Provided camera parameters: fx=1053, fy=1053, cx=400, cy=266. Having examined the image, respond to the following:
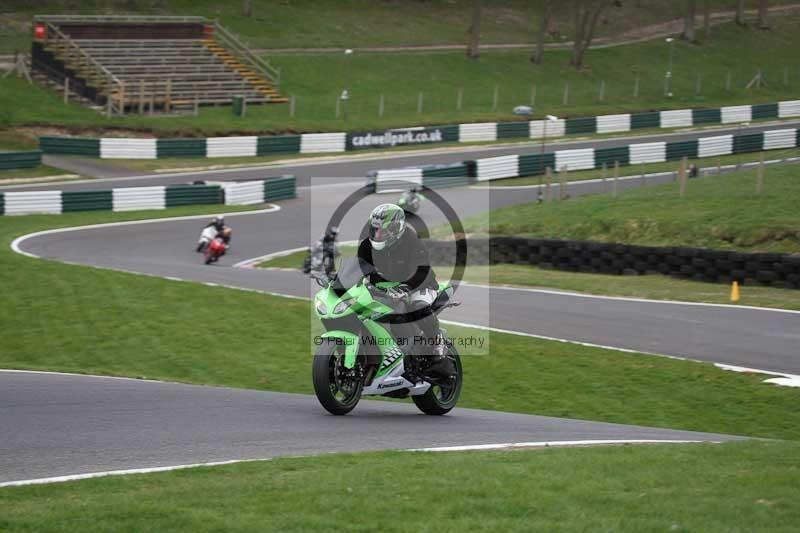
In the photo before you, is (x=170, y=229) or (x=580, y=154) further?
(x=580, y=154)

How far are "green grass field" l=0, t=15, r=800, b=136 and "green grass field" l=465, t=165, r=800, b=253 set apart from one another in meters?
22.0

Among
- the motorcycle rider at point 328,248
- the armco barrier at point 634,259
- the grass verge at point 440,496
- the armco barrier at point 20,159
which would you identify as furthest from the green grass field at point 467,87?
the grass verge at point 440,496

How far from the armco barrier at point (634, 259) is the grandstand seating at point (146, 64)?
25.8 metres

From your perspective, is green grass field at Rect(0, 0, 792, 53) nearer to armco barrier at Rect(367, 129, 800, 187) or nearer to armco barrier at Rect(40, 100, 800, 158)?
armco barrier at Rect(40, 100, 800, 158)

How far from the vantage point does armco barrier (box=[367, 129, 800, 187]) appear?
38062 mm

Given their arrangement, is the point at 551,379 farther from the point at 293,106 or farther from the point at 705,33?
the point at 705,33

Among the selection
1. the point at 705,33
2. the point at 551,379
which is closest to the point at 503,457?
the point at 551,379

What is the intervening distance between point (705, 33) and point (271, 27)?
32.2 m

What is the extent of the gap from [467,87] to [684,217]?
36987mm

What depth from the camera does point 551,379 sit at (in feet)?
45.3

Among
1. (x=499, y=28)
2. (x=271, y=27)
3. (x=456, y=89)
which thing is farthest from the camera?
(x=499, y=28)

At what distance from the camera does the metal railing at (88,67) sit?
1810 inches

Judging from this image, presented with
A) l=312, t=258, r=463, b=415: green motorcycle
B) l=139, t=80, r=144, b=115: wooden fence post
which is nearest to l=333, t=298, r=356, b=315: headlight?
l=312, t=258, r=463, b=415: green motorcycle

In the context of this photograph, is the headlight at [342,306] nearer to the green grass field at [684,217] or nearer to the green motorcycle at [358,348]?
the green motorcycle at [358,348]
